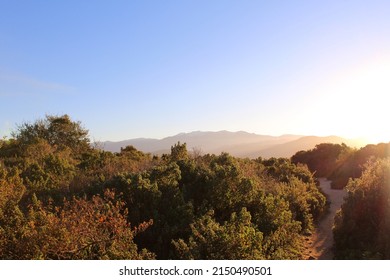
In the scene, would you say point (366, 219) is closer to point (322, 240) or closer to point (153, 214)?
point (322, 240)

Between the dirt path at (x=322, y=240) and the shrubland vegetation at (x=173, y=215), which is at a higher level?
the shrubland vegetation at (x=173, y=215)

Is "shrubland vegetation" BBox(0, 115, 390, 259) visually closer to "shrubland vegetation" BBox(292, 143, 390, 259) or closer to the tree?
"shrubland vegetation" BBox(292, 143, 390, 259)

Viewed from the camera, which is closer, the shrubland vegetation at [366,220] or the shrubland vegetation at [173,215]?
the shrubland vegetation at [173,215]

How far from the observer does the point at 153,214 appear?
12164 millimetres

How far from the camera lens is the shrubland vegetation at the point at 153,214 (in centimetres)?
844

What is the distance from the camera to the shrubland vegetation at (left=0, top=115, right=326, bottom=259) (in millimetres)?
8438

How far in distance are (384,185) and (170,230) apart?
808 cm

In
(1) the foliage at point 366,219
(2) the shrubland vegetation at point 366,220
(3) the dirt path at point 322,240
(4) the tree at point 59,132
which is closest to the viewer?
(2) the shrubland vegetation at point 366,220

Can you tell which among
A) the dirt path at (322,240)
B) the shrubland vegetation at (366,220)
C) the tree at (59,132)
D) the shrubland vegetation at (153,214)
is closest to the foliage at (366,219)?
the shrubland vegetation at (366,220)

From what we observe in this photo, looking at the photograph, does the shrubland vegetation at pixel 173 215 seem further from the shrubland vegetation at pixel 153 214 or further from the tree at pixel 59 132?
the tree at pixel 59 132

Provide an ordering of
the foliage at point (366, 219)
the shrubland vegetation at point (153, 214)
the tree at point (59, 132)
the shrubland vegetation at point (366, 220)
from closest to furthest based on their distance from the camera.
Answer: the shrubland vegetation at point (153, 214), the shrubland vegetation at point (366, 220), the foliage at point (366, 219), the tree at point (59, 132)

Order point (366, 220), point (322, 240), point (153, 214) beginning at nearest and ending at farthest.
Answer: point (153, 214) < point (366, 220) < point (322, 240)

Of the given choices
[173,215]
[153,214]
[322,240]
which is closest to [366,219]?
[322,240]

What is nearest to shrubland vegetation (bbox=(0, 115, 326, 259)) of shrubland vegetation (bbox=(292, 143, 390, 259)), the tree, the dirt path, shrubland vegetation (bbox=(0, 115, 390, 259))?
shrubland vegetation (bbox=(0, 115, 390, 259))
